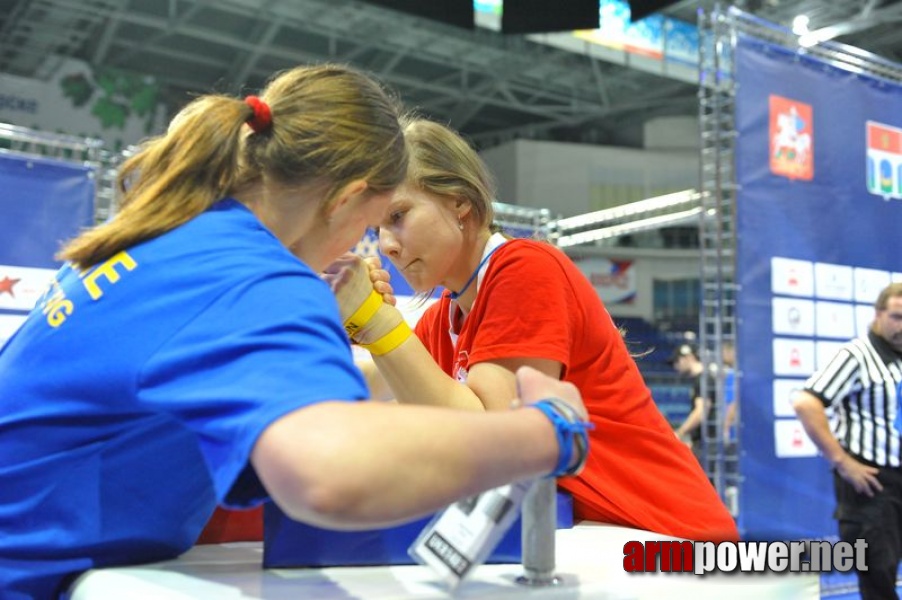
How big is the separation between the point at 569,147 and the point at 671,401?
519 centimetres

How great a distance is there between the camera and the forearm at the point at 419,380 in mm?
1266

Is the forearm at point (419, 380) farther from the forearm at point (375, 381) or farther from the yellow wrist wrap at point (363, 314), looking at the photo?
the forearm at point (375, 381)

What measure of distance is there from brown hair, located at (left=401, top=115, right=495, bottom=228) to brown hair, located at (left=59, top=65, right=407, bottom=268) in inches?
18.7

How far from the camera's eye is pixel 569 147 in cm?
1584

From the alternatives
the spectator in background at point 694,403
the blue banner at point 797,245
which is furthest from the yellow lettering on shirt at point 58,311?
the spectator in background at point 694,403

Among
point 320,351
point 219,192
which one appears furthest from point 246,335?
point 219,192

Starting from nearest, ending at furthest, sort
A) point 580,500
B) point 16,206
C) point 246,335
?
point 246,335 → point 580,500 → point 16,206

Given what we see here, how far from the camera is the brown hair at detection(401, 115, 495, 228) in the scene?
1.57m

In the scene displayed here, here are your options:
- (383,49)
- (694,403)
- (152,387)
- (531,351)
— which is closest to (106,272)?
(152,387)

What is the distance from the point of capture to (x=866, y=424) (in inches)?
140

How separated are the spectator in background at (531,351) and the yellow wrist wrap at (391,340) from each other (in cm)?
1

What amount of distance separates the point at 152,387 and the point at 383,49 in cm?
1233

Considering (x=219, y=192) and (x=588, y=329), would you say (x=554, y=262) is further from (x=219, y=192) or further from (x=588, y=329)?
(x=219, y=192)

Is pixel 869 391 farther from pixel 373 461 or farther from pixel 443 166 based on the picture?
pixel 373 461
